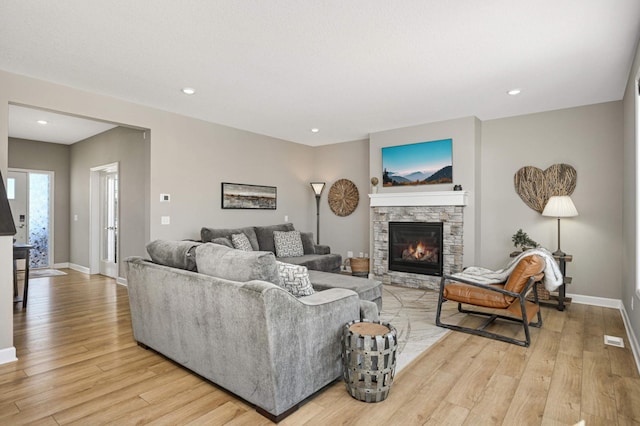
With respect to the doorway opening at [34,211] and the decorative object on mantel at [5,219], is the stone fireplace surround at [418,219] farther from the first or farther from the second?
the doorway opening at [34,211]

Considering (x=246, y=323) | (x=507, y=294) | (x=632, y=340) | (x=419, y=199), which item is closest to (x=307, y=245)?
(x=419, y=199)

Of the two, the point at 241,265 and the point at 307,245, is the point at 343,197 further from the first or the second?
the point at 241,265

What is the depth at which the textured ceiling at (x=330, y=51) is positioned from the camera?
96.8 inches

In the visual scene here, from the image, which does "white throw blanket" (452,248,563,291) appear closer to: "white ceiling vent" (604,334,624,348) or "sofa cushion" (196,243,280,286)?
"white ceiling vent" (604,334,624,348)

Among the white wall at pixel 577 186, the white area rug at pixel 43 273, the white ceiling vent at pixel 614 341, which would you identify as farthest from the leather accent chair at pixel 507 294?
the white area rug at pixel 43 273

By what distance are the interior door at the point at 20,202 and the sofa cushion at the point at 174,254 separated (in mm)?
6156

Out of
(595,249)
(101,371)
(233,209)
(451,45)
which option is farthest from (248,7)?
(595,249)

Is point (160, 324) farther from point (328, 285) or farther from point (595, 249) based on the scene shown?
point (595, 249)

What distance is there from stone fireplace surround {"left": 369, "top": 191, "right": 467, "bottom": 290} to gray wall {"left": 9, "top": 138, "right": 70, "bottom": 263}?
250 inches

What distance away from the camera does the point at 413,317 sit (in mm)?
3965

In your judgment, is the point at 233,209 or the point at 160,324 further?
the point at 233,209

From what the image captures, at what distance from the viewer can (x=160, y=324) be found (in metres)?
2.75

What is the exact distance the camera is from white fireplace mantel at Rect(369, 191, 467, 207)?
5.14 m

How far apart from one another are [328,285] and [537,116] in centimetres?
379
